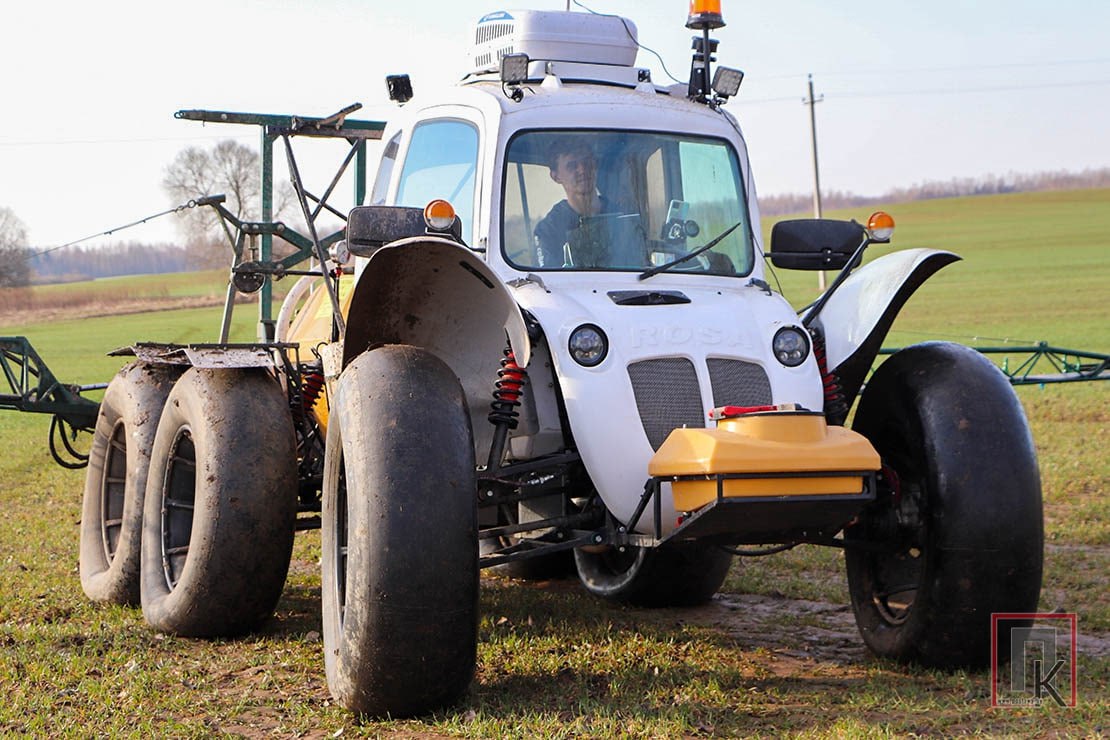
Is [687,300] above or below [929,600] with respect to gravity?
above

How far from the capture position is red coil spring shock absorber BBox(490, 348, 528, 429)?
5.38 m

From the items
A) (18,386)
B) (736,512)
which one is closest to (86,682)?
(736,512)

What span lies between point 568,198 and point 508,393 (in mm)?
1140

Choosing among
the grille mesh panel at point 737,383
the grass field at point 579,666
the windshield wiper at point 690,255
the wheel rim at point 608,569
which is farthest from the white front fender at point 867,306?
the wheel rim at point 608,569

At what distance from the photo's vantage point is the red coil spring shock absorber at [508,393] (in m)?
5.38

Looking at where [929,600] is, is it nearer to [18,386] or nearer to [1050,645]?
[1050,645]

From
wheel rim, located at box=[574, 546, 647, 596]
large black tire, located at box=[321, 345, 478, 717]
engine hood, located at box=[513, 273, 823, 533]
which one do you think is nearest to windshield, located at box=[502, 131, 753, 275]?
engine hood, located at box=[513, 273, 823, 533]

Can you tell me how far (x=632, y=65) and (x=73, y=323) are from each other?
49774 mm

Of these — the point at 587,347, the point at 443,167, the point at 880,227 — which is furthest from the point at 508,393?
the point at 880,227

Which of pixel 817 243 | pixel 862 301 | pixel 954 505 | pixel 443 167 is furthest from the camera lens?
pixel 443 167

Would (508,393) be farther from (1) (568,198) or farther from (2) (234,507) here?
(2) (234,507)

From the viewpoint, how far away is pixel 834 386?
5.72 meters

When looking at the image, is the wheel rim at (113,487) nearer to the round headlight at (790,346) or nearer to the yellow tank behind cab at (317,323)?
the yellow tank behind cab at (317,323)

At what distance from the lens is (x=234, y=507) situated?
627cm
